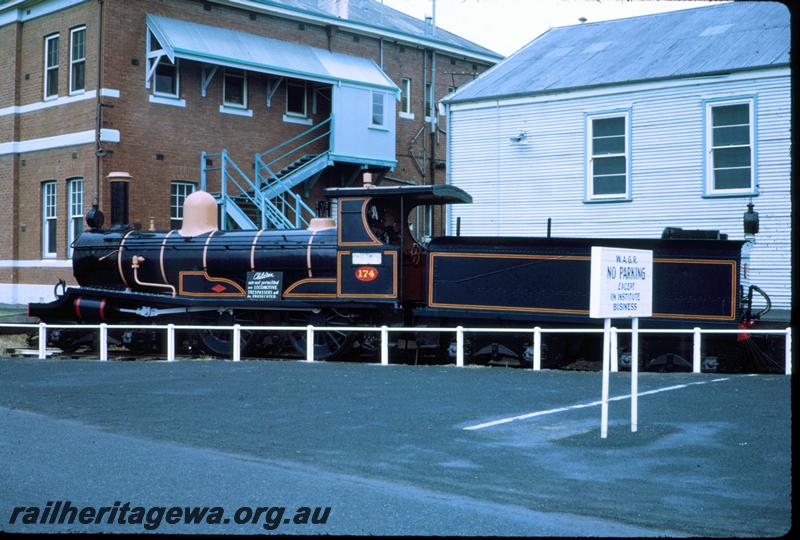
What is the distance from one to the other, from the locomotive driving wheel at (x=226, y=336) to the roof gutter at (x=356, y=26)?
43.8 feet

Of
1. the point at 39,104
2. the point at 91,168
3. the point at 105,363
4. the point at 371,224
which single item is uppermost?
the point at 39,104

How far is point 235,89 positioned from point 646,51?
40.0ft

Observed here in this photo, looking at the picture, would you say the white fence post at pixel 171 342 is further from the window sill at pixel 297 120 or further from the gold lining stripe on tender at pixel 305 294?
the window sill at pixel 297 120

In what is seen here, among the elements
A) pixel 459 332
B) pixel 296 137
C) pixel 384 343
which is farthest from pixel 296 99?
pixel 459 332

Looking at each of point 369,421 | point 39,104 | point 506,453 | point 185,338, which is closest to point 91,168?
point 39,104

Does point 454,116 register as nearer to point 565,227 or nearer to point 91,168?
point 565,227

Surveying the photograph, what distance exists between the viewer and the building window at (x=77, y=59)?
87.5ft

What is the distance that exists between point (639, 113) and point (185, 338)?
10.5 metres

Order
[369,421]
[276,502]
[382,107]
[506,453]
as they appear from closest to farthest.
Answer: [276,502] → [506,453] → [369,421] → [382,107]

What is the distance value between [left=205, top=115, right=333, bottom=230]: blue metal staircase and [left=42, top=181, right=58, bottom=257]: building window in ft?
13.4

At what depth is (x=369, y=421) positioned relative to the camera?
9.98m

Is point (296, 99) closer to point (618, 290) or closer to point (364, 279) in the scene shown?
point (364, 279)

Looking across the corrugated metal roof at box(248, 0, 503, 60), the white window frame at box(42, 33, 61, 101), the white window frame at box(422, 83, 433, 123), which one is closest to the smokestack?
the white window frame at box(42, 33, 61, 101)

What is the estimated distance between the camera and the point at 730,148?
66.5 feet
